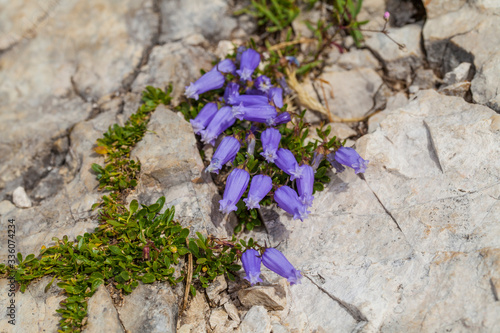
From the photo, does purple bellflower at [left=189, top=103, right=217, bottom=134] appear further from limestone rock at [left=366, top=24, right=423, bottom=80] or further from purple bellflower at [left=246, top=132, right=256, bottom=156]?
limestone rock at [left=366, top=24, right=423, bottom=80]

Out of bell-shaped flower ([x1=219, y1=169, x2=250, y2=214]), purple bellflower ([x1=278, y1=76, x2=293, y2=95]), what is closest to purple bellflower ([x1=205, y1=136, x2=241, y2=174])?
bell-shaped flower ([x1=219, y1=169, x2=250, y2=214])

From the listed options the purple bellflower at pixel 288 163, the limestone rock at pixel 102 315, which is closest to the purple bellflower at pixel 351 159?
the purple bellflower at pixel 288 163

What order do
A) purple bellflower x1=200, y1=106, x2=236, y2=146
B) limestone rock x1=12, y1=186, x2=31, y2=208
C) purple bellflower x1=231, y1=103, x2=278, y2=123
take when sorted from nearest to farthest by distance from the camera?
1. purple bellflower x1=231, y1=103, x2=278, y2=123
2. purple bellflower x1=200, y1=106, x2=236, y2=146
3. limestone rock x1=12, y1=186, x2=31, y2=208

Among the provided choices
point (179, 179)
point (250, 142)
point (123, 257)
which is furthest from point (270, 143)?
point (123, 257)

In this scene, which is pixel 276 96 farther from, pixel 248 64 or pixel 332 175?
pixel 332 175

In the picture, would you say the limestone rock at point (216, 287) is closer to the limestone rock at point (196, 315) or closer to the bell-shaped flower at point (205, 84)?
the limestone rock at point (196, 315)

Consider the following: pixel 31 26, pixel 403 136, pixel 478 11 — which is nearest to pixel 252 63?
pixel 403 136

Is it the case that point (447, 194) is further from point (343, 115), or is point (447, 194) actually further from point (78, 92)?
point (78, 92)
